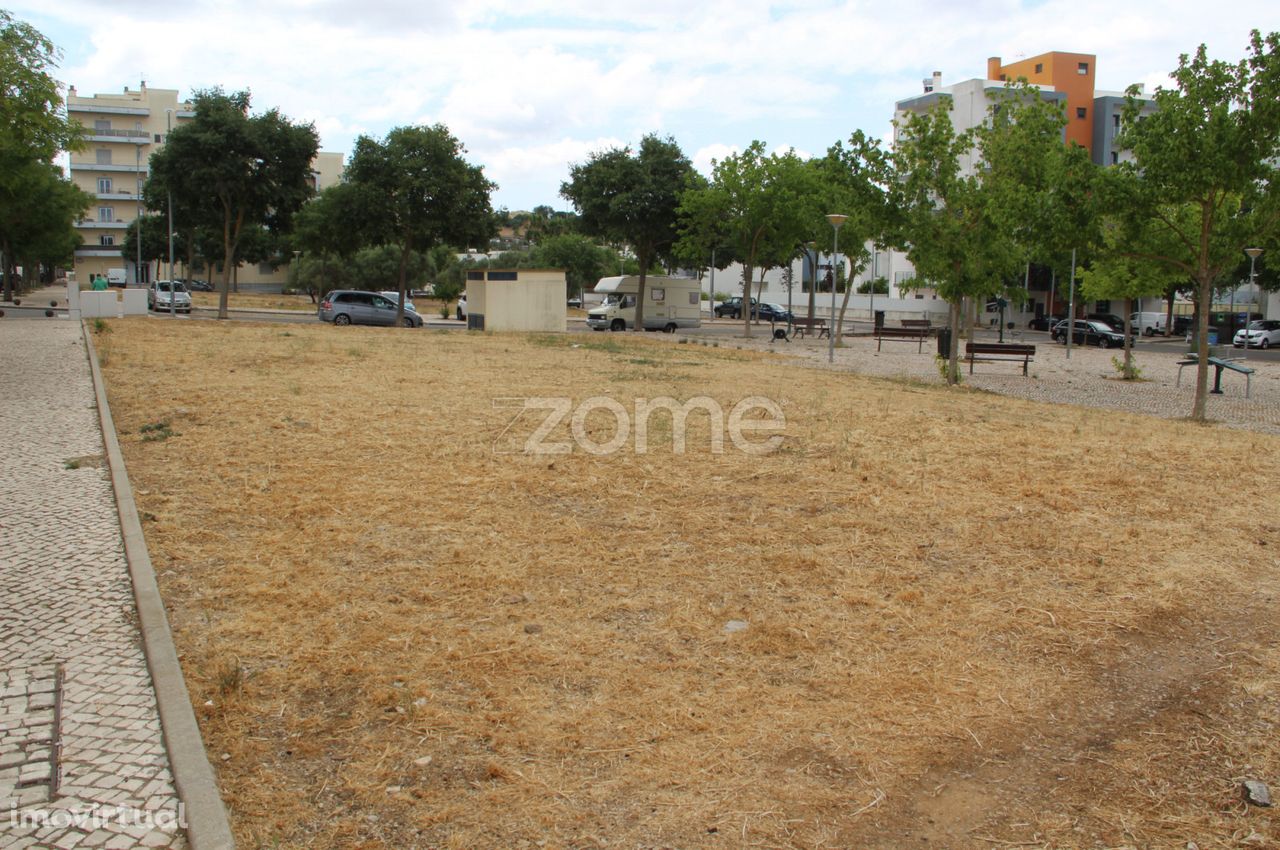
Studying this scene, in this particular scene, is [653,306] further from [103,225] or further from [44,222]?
[103,225]

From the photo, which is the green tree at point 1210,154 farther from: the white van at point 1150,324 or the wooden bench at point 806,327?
the white van at point 1150,324

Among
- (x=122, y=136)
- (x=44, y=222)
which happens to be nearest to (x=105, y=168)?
(x=122, y=136)

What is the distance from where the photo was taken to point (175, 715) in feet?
13.1

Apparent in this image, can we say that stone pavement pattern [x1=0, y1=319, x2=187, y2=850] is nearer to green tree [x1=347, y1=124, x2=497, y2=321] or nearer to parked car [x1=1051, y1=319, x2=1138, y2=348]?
green tree [x1=347, y1=124, x2=497, y2=321]

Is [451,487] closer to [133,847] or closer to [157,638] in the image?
[157,638]

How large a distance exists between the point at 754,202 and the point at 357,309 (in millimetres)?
16526

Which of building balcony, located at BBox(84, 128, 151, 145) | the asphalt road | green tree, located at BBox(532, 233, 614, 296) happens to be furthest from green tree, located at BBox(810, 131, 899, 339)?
building balcony, located at BBox(84, 128, 151, 145)

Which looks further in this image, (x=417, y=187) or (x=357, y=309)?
(x=417, y=187)

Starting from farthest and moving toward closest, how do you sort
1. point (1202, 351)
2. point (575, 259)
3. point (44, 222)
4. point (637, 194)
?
point (575, 259)
point (44, 222)
point (637, 194)
point (1202, 351)

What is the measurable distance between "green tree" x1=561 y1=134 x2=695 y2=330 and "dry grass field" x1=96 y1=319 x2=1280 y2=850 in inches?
1410

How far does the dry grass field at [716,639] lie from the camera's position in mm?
3615

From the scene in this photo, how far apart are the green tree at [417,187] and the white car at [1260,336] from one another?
35.9 metres

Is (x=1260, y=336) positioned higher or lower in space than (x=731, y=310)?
lower

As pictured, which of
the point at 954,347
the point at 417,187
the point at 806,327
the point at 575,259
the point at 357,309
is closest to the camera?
the point at 954,347
